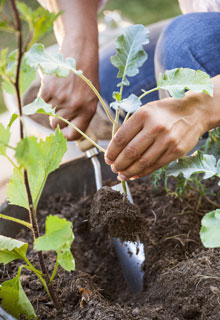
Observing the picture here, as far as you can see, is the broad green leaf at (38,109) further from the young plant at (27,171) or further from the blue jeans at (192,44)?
the blue jeans at (192,44)

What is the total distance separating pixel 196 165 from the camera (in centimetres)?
75

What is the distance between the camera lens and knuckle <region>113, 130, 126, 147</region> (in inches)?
27.2

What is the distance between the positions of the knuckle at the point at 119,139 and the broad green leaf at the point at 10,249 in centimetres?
22

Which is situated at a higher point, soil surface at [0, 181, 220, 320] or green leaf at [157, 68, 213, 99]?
green leaf at [157, 68, 213, 99]

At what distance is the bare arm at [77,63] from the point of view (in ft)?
3.33

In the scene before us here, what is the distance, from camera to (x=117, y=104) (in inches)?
26.0

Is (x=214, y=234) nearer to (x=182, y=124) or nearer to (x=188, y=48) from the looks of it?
(x=182, y=124)

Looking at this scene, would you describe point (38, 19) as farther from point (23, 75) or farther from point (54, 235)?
point (54, 235)

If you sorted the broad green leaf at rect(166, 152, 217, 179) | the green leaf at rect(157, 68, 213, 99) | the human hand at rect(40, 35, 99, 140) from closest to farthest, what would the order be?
the green leaf at rect(157, 68, 213, 99) → the broad green leaf at rect(166, 152, 217, 179) → the human hand at rect(40, 35, 99, 140)

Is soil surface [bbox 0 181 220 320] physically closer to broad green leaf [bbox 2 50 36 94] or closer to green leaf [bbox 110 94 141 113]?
green leaf [bbox 110 94 141 113]

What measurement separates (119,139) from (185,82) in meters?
0.14

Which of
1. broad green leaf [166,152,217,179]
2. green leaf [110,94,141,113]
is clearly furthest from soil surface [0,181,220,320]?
green leaf [110,94,141,113]

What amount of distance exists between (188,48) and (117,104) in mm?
498

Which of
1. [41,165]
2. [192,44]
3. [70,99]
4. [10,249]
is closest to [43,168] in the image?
[41,165]
